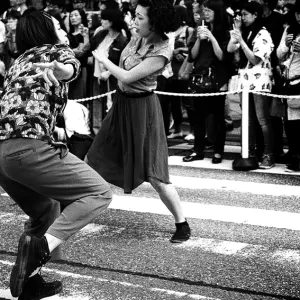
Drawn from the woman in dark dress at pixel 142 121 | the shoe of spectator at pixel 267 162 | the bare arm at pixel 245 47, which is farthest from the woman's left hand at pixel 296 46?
the woman in dark dress at pixel 142 121

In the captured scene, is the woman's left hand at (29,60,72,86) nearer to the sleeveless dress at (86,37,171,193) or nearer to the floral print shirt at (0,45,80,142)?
the floral print shirt at (0,45,80,142)

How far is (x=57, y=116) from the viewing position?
4.61 m

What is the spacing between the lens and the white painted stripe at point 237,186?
8.00 metres

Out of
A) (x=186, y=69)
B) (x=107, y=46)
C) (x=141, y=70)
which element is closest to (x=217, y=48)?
(x=186, y=69)

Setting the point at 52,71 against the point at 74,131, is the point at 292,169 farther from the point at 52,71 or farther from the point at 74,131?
the point at 52,71

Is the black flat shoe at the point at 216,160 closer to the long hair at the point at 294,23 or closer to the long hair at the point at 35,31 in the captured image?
the long hair at the point at 294,23

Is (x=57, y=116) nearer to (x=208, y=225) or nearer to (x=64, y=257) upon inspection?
(x=64, y=257)

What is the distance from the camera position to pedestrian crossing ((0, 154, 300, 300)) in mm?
4969

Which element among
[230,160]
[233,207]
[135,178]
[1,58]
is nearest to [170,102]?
[230,160]

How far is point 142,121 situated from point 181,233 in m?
0.92

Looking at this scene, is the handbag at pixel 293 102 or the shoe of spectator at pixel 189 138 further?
the shoe of spectator at pixel 189 138

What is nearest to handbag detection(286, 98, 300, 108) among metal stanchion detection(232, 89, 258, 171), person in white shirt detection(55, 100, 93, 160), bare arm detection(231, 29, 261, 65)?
metal stanchion detection(232, 89, 258, 171)

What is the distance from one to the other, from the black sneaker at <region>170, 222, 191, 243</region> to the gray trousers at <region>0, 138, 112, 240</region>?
158 centimetres

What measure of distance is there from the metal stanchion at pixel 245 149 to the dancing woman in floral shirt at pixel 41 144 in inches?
186
